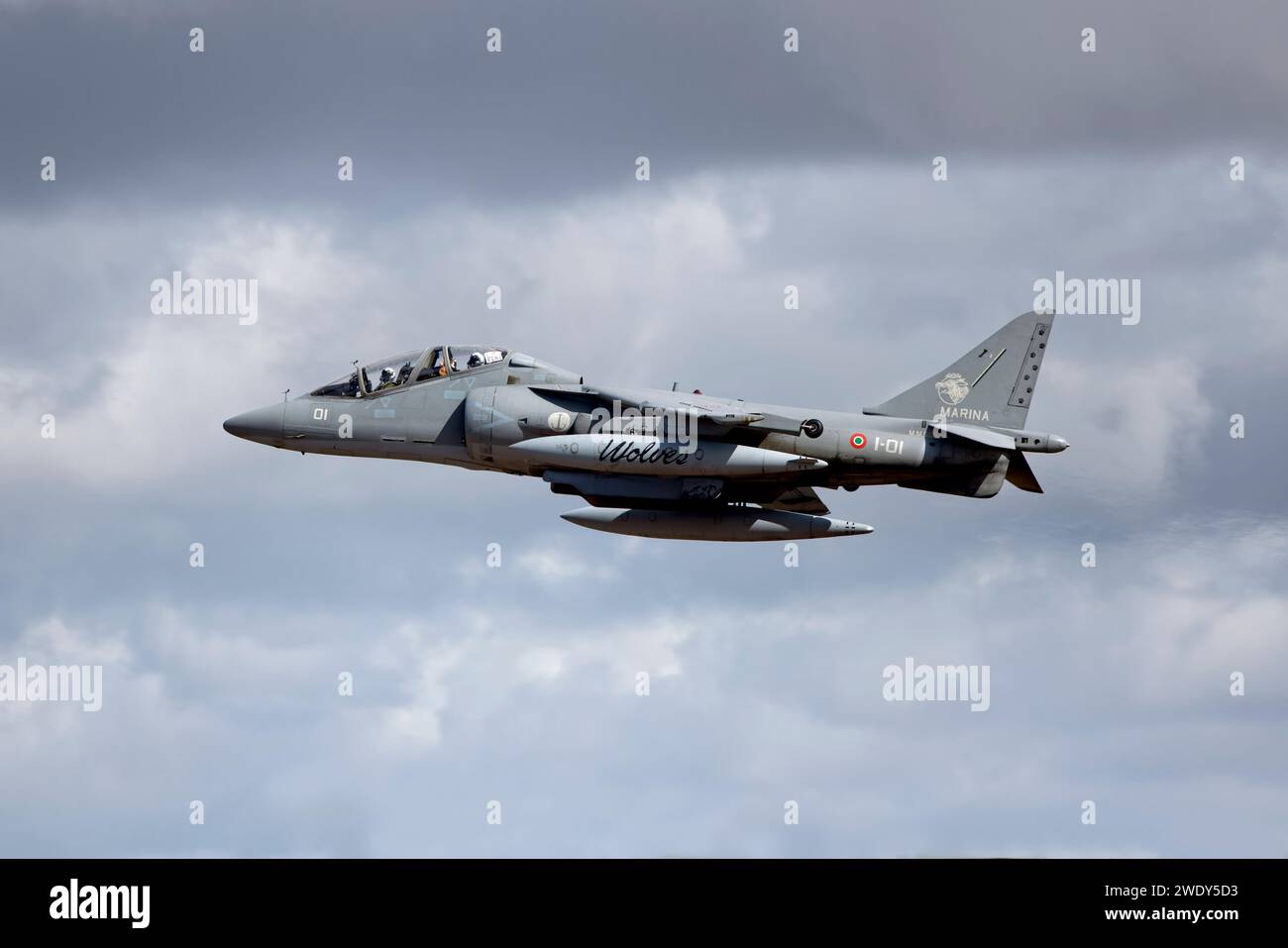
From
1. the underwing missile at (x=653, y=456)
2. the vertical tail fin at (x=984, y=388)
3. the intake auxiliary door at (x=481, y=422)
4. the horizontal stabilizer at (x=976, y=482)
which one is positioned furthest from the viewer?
the vertical tail fin at (x=984, y=388)

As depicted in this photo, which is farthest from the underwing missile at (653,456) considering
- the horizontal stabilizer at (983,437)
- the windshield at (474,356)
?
the horizontal stabilizer at (983,437)

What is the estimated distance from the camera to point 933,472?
67.4 meters

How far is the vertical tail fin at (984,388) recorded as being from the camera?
224 feet

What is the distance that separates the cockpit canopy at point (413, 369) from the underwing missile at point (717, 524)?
4.57m

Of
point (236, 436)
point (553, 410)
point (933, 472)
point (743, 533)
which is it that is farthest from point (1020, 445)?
point (236, 436)

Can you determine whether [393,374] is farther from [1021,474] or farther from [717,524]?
[1021,474]

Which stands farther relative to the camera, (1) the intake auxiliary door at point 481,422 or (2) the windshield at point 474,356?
(2) the windshield at point 474,356

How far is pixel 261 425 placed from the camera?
223ft

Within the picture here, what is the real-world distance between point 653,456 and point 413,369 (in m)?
6.81

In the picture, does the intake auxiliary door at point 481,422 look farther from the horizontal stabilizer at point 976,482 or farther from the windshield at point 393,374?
the horizontal stabilizer at point 976,482

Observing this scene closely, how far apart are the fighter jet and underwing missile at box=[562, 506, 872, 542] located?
35mm
